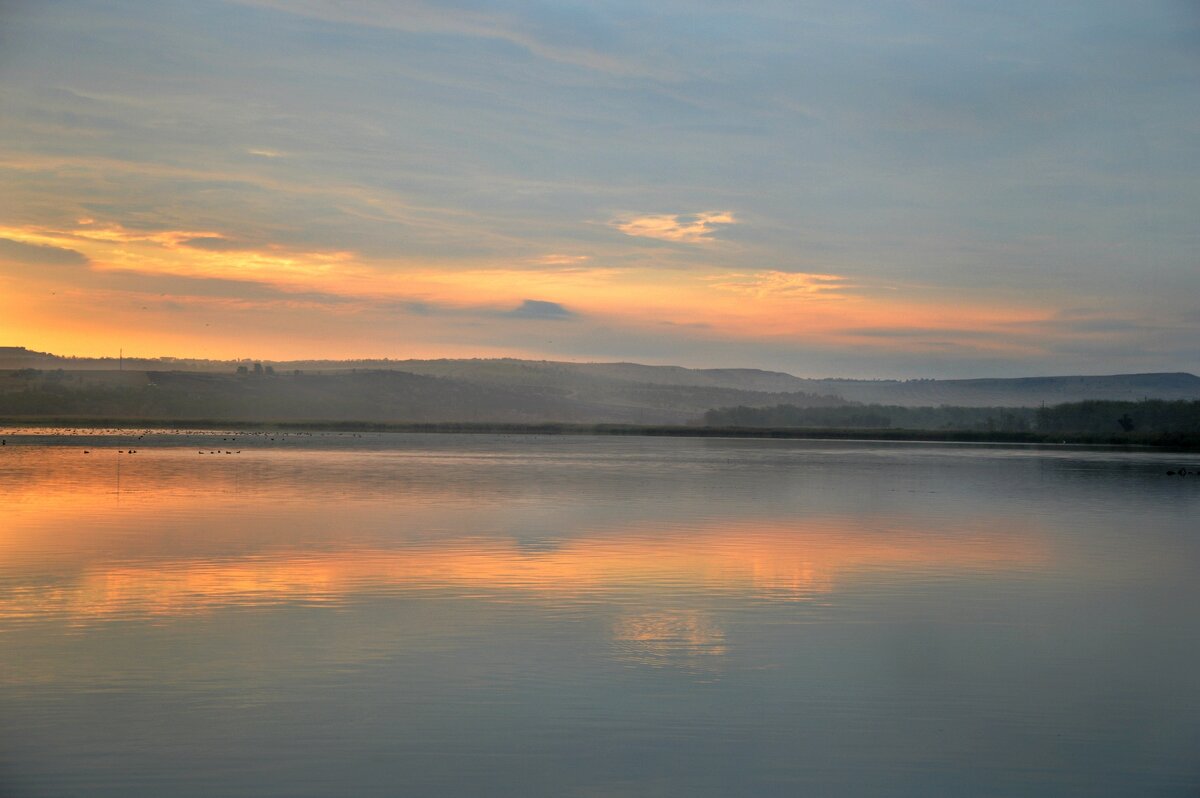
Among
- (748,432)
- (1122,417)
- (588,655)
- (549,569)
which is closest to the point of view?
(588,655)

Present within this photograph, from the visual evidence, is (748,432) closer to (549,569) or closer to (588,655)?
(549,569)

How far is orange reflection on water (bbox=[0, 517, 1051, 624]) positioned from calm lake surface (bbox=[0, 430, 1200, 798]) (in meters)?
0.09

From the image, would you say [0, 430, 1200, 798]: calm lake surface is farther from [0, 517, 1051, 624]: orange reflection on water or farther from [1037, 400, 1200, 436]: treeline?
[1037, 400, 1200, 436]: treeline

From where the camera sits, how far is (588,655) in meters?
11.9

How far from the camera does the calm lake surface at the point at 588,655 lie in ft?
28.3

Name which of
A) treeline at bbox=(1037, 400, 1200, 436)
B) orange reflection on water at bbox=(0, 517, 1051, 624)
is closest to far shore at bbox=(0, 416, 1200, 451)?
treeline at bbox=(1037, 400, 1200, 436)

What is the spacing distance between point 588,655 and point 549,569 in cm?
592

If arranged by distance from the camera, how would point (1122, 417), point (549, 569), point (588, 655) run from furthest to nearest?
point (1122, 417) → point (549, 569) → point (588, 655)

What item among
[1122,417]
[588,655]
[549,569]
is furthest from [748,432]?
[588,655]

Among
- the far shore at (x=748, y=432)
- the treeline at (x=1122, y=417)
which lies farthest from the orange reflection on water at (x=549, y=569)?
the treeline at (x=1122, y=417)

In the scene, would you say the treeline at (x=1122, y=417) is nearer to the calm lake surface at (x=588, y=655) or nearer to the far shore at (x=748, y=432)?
the far shore at (x=748, y=432)

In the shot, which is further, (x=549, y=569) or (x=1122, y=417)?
(x=1122, y=417)

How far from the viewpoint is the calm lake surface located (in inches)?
340

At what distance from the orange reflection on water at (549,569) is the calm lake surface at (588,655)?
9cm
